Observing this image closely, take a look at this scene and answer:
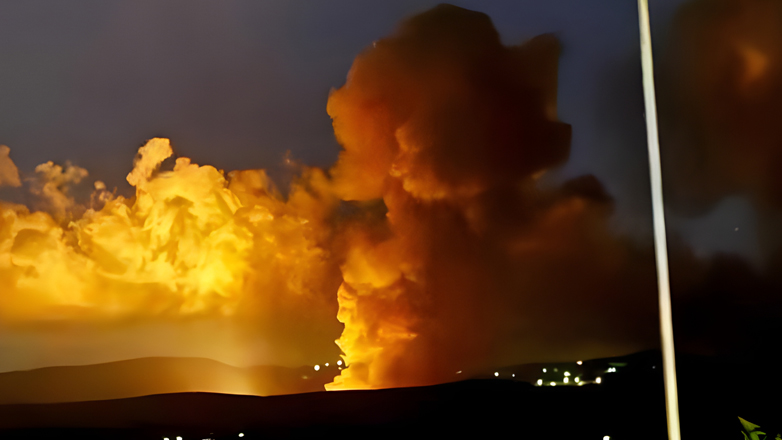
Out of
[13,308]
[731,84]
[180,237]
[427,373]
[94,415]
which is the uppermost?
[731,84]

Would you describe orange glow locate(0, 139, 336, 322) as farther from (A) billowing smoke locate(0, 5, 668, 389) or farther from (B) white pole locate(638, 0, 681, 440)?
(B) white pole locate(638, 0, 681, 440)

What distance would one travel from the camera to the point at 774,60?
2154 millimetres

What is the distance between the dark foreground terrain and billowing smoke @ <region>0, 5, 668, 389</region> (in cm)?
11

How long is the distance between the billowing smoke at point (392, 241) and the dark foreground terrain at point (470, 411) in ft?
0.36

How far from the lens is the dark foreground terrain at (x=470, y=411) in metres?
2.04

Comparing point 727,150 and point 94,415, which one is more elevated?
point 727,150

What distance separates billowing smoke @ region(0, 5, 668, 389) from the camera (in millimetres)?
2057

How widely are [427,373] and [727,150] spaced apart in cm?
162

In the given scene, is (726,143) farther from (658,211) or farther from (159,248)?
(159,248)

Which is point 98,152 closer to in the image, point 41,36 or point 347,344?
point 41,36

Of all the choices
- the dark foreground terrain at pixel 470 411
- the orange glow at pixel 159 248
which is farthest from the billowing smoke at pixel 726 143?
the orange glow at pixel 159 248

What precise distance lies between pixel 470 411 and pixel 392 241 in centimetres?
80

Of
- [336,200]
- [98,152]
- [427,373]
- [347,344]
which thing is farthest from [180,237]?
[427,373]

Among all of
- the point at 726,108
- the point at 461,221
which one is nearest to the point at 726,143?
the point at 726,108
